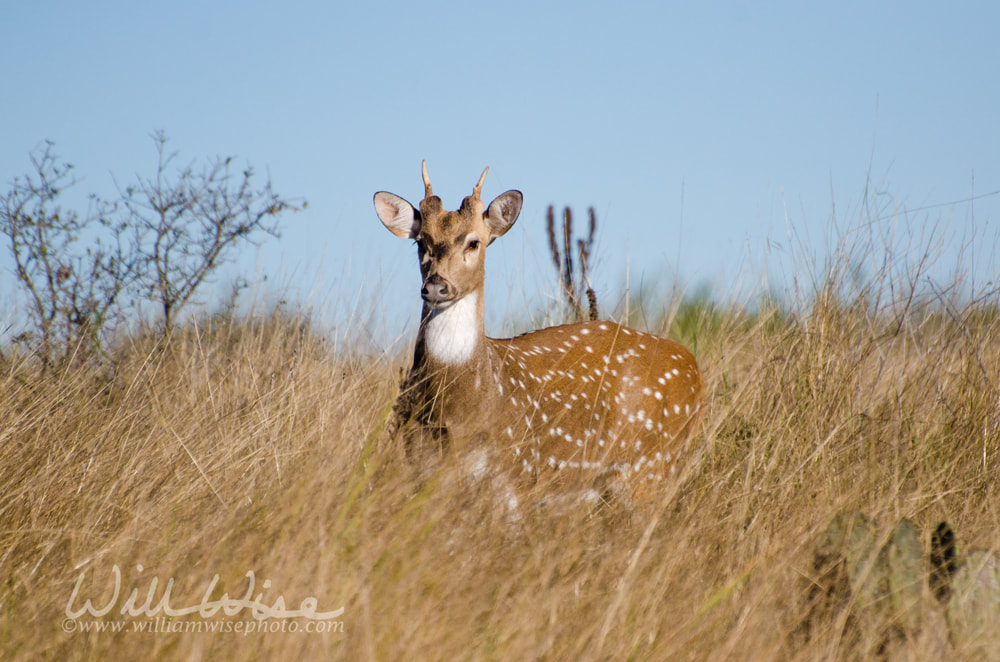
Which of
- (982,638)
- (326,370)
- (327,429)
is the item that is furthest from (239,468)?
(982,638)

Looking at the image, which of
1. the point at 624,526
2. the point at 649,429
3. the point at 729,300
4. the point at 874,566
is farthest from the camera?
the point at 729,300

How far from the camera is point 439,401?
430cm

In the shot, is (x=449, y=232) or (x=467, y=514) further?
(x=449, y=232)

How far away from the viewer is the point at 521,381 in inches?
184

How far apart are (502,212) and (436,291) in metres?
0.82

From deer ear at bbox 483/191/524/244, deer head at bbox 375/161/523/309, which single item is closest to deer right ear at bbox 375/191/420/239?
deer head at bbox 375/161/523/309

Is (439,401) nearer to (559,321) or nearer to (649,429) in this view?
(649,429)

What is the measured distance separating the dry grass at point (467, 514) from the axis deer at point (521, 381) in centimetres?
29

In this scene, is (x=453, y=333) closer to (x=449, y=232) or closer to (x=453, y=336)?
(x=453, y=336)

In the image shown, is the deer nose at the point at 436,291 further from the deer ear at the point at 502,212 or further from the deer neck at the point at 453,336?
the deer ear at the point at 502,212

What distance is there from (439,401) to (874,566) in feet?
6.32

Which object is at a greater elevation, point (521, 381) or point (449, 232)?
point (449, 232)

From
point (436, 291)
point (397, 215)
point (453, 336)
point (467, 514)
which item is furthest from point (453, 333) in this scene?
point (467, 514)

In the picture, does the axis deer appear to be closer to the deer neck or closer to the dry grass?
the deer neck
